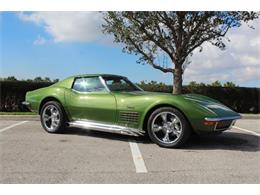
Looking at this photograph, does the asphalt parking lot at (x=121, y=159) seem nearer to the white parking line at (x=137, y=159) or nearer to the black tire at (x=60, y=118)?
the white parking line at (x=137, y=159)

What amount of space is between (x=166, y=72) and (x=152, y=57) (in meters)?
0.89

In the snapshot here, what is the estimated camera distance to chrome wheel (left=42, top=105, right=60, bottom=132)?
7508 millimetres

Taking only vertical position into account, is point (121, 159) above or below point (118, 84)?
below

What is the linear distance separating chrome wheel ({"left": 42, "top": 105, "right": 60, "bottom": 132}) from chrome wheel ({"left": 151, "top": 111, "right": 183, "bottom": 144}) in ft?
7.47

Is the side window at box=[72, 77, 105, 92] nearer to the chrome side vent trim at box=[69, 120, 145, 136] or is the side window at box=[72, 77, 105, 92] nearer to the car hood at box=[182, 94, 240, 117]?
the chrome side vent trim at box=[69, 120, 145, 136]

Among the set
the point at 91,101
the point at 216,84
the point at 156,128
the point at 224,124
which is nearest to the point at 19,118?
the point at 91,101

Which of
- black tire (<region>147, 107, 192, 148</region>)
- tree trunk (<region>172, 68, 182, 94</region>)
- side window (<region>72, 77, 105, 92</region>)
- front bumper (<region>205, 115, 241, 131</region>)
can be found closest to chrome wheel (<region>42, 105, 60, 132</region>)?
side window (<region>72, 77, 105, 92</region>)

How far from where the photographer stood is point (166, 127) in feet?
20.2

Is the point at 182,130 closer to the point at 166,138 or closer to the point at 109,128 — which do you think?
the point at 166,138

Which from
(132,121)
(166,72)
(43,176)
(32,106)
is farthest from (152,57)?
(43,176)

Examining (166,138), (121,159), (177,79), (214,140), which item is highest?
(177,79)

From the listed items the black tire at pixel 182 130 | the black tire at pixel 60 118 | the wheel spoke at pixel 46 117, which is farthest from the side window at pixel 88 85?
the black tire at pixel 182 130

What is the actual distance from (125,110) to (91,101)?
811mm
